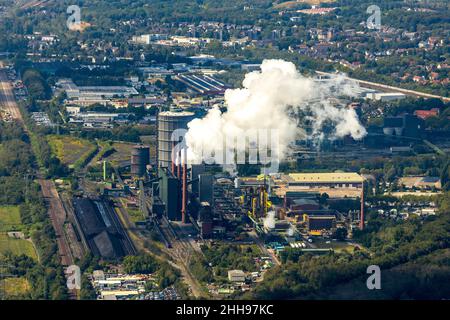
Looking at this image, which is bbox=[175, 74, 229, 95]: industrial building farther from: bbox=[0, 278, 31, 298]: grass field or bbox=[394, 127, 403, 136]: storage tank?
bbox=[0, 278, 31, 298]: grass field

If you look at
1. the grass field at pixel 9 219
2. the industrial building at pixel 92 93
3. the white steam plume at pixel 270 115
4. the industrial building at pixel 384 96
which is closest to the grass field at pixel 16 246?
the grass field at pixel 9 219

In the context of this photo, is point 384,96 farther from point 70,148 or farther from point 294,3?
point 294,3

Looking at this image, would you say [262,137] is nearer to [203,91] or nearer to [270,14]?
[203,91]

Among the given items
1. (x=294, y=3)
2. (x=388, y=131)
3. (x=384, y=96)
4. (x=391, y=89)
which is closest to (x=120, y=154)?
(x=388, y=131)

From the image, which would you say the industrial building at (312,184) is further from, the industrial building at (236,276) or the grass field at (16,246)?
the industrial building at (236,276)
